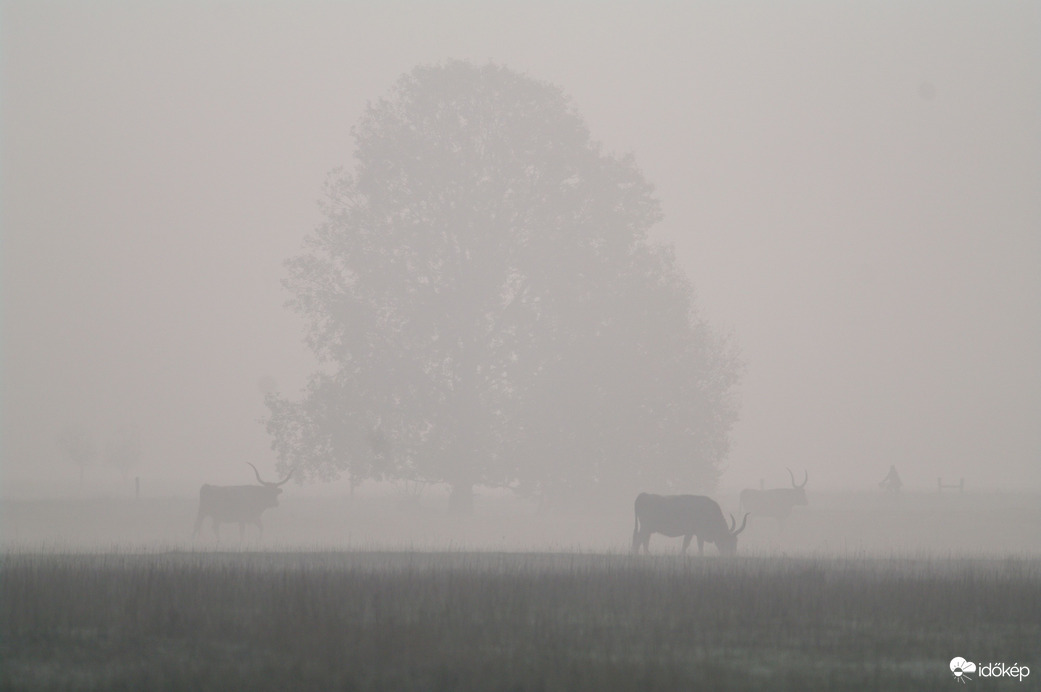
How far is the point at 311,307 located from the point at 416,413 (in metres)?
5.31

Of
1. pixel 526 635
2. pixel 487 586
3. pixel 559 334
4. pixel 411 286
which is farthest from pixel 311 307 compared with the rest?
pixel 526 635

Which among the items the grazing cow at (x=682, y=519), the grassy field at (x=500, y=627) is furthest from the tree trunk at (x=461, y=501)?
the grassy field at (x=500, y=627)

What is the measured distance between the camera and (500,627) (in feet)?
51.8

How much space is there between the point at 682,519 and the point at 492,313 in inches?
666

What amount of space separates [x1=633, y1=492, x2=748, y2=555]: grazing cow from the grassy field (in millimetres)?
8169

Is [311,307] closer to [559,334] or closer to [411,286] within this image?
[411,286]

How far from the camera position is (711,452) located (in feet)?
151

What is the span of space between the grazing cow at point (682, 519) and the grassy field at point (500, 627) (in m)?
8.17

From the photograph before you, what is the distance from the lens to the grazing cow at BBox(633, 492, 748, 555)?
101 ft

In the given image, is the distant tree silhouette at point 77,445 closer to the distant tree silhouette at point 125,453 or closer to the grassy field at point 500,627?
the distant tree silhouette at point 125,453

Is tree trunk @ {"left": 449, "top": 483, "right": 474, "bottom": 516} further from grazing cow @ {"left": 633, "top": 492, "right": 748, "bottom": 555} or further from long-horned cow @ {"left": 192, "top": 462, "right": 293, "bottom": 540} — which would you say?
grazing cow @ {"left": 633, "top": 492, "right": 748, "bottom": 555}

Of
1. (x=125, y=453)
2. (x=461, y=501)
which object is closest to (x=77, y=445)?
(x=125, y=453)

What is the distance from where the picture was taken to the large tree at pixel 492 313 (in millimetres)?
43969

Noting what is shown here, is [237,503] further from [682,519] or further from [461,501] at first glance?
[682,519]
